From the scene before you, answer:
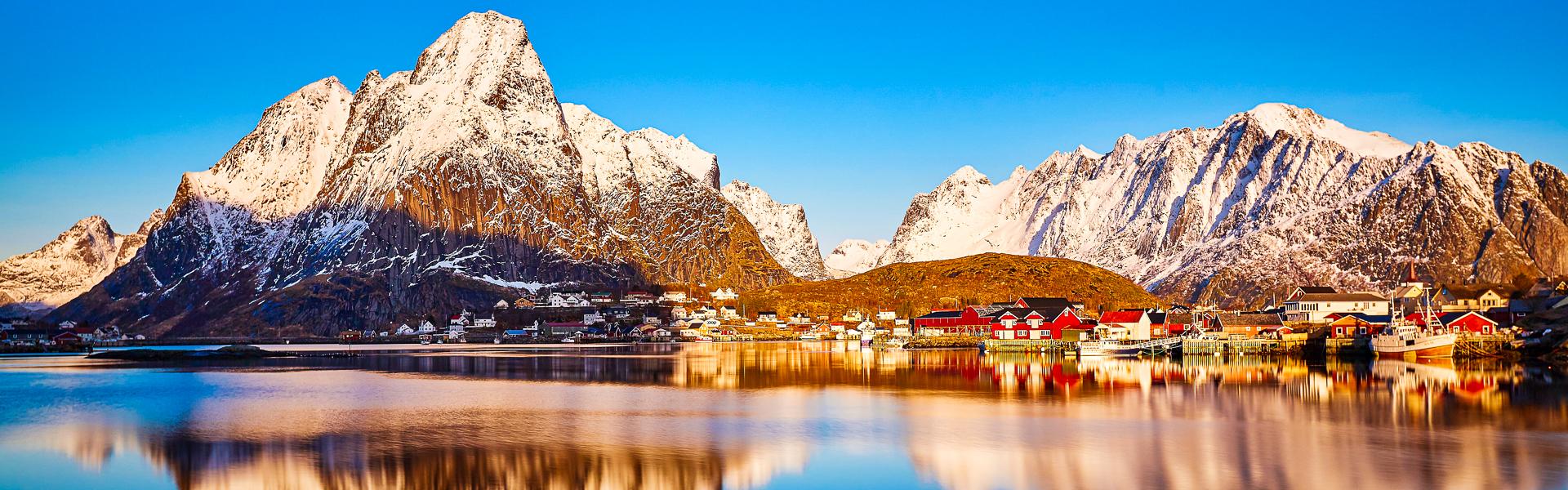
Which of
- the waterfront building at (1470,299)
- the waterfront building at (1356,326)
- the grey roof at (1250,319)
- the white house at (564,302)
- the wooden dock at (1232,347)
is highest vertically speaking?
the white house at (564,302)

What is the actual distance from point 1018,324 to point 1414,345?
33062 mm

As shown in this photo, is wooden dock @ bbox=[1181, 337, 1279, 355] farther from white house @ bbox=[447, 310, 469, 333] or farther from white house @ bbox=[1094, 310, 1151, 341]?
white house @ bbox=[447, 310, 469, 333]

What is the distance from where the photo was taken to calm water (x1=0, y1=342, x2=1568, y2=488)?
31078 mm

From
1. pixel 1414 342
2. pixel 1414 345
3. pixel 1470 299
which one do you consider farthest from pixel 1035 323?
pixel 1470 299

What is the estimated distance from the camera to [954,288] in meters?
172

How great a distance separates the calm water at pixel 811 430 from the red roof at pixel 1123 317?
3288 cm

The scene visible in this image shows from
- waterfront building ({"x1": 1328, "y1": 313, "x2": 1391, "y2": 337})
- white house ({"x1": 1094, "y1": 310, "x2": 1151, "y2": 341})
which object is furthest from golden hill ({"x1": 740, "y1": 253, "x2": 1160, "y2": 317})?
waterfront building ({"x1": 1328, "y1": 313, "x2": 1391, "y2": 337})

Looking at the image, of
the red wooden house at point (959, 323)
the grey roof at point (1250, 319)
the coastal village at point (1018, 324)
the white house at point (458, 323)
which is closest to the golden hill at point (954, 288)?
the coastal village at point (1018, 324)

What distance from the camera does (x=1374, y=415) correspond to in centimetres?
4309

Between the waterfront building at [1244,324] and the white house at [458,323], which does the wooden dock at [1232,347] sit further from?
the white house at [458,323]

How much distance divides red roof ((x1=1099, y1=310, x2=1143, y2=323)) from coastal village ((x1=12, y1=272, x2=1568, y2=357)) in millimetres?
163

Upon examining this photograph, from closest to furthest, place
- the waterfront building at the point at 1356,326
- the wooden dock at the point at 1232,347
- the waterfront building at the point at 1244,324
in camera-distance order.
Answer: the wooden dock at the point at 1232,347 → the waterfront building at the point at 1356,326 → the waterfront building at the point at 1244,324

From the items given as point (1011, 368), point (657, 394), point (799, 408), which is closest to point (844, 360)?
point (1011, 368)

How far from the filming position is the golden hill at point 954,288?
16462 centimetres
